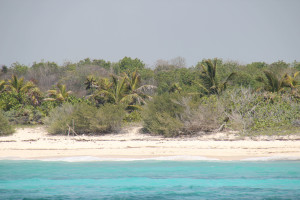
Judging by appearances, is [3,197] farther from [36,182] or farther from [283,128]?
[283,128]

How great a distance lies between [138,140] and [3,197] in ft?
28.1

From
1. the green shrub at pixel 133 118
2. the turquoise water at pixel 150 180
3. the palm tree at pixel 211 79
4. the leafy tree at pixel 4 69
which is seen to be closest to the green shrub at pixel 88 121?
the green shrub at pixel 133 118

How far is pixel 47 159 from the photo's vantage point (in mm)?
14070

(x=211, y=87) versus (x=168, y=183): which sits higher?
(x=211, y=87)

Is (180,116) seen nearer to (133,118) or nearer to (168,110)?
(168,110)

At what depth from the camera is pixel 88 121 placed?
1998 cm

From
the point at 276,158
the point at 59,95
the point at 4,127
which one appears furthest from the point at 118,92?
A: the point at 276,158

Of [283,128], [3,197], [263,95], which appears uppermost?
[263,95]

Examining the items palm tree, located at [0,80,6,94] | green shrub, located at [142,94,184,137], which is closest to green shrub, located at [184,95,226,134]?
green shrub, located at [142,94,184,137]

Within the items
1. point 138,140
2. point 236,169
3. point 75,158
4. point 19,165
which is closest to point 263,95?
point 138,140

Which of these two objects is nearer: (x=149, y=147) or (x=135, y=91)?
(x=149, y=147)

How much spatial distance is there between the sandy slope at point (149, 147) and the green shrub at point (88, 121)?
87 centimetres

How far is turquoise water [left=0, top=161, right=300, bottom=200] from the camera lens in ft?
33.1

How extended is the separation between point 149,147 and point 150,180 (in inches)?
176
